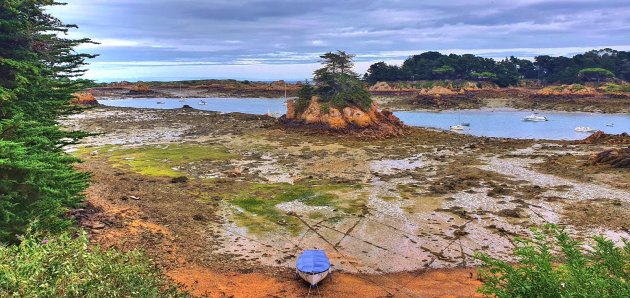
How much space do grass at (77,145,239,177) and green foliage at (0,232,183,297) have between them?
22.2m

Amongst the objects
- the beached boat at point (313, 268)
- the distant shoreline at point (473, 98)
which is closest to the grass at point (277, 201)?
the beached boat at point (313, 268)

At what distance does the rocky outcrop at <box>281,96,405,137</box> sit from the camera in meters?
47.1

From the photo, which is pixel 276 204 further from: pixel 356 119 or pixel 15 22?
pixel 356 119

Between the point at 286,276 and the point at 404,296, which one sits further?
the point at 286,276

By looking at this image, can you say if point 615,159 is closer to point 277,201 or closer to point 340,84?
point 277,201

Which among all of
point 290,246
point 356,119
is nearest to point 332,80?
point 356,119

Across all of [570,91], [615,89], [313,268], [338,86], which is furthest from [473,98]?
[313,268]

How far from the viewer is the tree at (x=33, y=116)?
1161 centimetres

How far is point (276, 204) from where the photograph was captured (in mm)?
22938

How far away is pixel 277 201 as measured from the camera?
23.5 metres

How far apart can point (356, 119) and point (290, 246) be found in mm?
31667

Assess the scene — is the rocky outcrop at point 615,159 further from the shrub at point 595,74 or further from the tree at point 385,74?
the tree at point 385,74

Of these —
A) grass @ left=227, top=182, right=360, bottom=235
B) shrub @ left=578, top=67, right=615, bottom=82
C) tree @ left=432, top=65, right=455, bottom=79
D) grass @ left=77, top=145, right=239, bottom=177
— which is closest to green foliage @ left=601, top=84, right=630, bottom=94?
shrub @ left=578, top=67, right=615, bottom=82

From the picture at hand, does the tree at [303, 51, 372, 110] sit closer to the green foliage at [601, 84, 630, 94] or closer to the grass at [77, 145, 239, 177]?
the grass at [77, 145, 239, 177]
